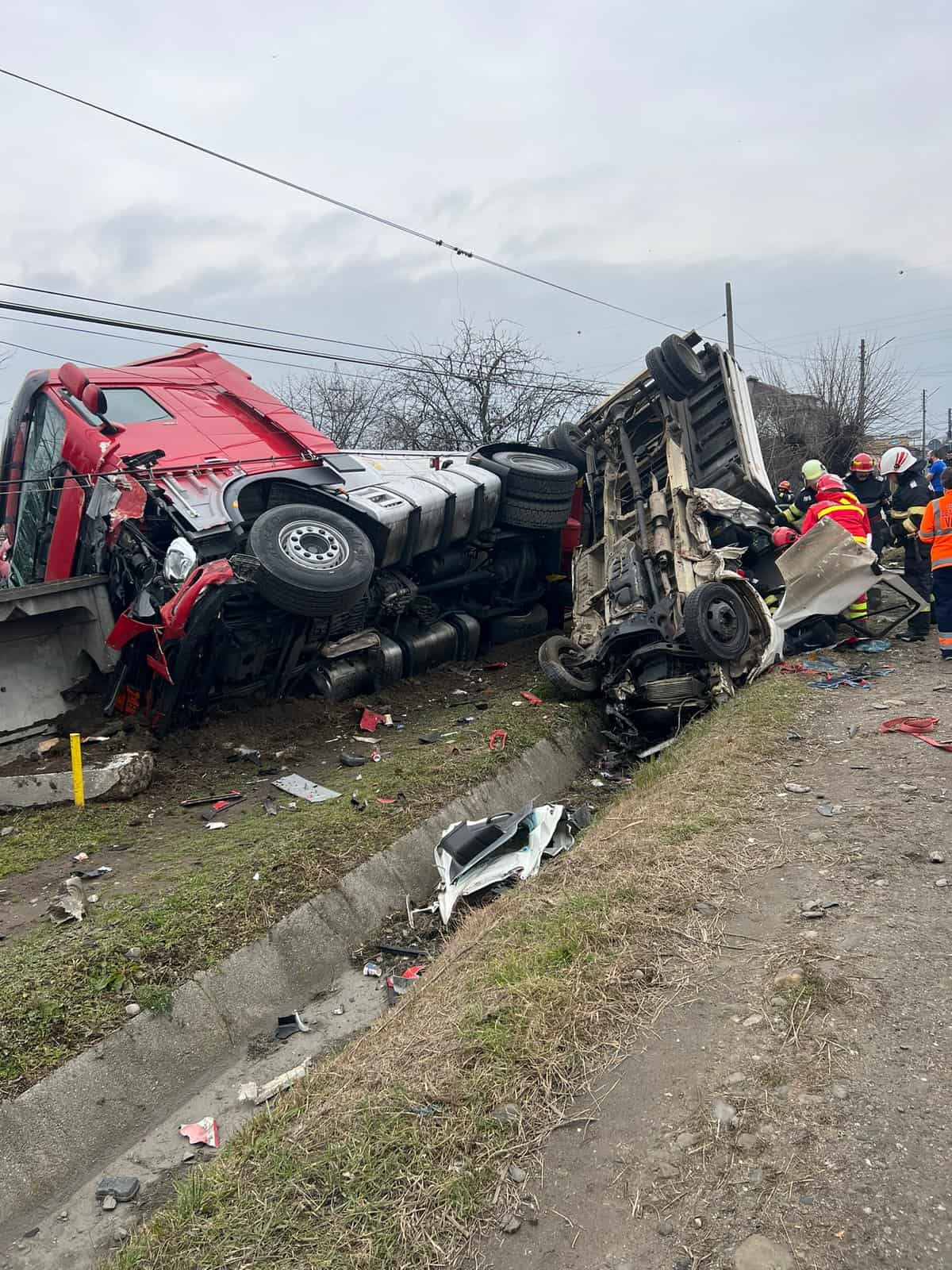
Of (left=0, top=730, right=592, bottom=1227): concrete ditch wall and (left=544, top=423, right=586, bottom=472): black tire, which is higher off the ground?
(left=544, top=423, right=586, bottom=472): black tire

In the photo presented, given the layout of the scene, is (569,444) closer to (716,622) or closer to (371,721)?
(716,622)

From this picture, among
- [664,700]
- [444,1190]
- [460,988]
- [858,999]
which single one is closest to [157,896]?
[460,988]

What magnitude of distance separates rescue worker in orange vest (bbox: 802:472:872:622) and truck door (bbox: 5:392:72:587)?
5741mm

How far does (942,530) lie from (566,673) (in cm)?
309

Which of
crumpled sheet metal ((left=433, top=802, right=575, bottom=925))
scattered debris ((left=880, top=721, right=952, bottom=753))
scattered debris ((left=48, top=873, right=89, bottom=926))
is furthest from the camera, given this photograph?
scattered debris ((left=880, top=721, right=952, bottom=753))

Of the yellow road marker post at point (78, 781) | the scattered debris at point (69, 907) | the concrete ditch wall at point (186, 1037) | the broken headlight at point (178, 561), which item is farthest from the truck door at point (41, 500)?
the concrete ditch wall at point (186, 1037)

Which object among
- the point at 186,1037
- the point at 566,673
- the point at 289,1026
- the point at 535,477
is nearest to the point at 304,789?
the point at 289,1026

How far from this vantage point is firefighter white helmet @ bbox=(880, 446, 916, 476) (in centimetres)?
874

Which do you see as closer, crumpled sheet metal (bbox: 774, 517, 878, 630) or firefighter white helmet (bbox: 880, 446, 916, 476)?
crumpled sheet metal (bbox: 774, 517, 878, 630)

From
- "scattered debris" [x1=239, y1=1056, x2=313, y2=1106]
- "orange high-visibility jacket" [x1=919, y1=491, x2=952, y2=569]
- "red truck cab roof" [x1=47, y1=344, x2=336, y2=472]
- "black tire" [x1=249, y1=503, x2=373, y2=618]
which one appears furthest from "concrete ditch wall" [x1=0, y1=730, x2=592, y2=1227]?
"orange high-visibility jacket" [x1=919, y1=491, x2=952, y2=569]

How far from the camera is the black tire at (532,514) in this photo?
822cm

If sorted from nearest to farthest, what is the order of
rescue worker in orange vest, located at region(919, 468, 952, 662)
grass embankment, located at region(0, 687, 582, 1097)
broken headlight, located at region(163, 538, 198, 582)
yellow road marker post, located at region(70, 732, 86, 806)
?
grass embankment, located at region(0, 687, 582, 1097) < yellow road marker post, located at region(70, 732, 86, 806) < broken headlight, located at region(163, 538, 198, 582) < rescue worker in orange vest, located at region(919, 468, 952, 662)

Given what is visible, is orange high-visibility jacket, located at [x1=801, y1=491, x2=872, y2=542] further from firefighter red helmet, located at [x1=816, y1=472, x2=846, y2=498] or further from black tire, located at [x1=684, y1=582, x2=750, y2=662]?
black tire, located at [x1=684, y1=582, x2=750, y2=662]

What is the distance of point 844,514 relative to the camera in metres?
7.74
